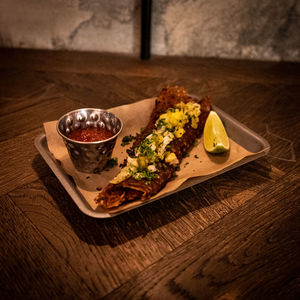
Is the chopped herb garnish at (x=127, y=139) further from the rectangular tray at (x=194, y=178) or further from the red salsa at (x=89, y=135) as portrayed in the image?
the rectangular tray at (x=194, y=178)

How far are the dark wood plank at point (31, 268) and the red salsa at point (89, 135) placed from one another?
469mm

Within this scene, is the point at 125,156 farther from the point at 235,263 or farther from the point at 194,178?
the point at 235,263

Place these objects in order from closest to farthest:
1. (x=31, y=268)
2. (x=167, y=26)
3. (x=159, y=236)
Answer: (x=31, y=268) → (x=159, y=236) → (x=167, y=26)

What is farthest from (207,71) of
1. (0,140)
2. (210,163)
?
(0,140)

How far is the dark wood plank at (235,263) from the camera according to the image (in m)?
1.14

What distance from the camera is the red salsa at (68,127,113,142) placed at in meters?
1.60

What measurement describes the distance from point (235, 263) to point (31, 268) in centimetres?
77

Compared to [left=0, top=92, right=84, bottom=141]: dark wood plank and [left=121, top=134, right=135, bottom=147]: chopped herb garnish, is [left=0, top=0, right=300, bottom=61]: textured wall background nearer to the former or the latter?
[left=0, top=92, right=84, bottom=141]: dark wood plank

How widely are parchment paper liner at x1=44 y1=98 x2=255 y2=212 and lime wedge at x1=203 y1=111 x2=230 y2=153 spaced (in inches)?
2.1

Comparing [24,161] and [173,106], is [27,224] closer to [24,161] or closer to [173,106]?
[24,161]

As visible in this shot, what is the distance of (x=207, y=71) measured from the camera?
309 cm

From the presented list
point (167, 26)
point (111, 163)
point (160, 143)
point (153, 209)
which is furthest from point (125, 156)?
point (167, 26)

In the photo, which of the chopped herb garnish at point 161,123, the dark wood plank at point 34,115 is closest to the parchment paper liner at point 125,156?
the chopped herb garnish at point 161,123

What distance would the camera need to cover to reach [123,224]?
1.36 metres
